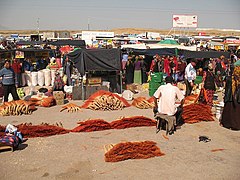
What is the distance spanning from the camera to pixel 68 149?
6.43m

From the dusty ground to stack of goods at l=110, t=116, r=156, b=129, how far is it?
195mm

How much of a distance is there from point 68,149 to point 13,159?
3.89 ft

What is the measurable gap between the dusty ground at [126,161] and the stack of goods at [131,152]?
141mm

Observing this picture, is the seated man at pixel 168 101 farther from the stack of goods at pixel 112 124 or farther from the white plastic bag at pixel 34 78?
the white plastic bag at pixel 34 78

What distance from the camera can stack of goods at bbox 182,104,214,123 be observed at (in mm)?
8922

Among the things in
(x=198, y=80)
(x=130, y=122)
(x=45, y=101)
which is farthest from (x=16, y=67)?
(x=198, y=80)

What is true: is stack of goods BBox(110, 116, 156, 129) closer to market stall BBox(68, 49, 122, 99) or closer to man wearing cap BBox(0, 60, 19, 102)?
market stall BBox(68, 49, 122, 99)

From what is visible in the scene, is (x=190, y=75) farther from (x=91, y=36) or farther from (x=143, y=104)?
(x=91, y=36)

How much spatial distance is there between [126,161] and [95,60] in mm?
6704

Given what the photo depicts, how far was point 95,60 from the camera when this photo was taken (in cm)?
1185

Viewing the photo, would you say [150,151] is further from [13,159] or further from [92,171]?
[13,159]

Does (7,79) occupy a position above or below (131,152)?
above

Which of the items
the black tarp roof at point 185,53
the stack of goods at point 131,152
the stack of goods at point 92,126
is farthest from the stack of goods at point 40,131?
the black tarp roof at point 185,53

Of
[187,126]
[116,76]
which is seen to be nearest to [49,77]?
[116,76]
